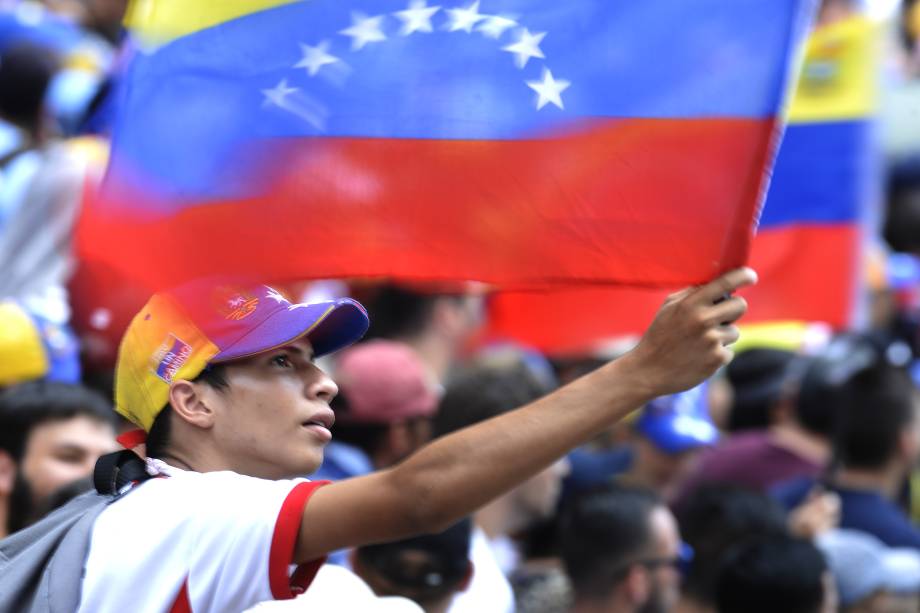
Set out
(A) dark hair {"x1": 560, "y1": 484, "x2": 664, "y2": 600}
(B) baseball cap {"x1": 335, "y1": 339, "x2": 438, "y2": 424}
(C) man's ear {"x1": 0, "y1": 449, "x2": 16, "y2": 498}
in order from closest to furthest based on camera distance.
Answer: (C) man's ear {"x1": 0, "y1": 449, "x2": 16, "y2": 498}
(A) dark hair {"x1": 560, "y1": 484, "x2": 664, "y2": 600}
(B) baseball cap {"x1": 335, "y1": 339, "x2": 438, "y2": 424}

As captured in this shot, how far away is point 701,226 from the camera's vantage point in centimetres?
357

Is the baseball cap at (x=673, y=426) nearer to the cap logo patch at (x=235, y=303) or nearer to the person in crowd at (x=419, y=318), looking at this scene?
Result: the person in crowd at (x=419, y=318)

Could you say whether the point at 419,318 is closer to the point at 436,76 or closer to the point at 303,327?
the point at 436,76

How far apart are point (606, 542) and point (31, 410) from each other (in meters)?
2.04

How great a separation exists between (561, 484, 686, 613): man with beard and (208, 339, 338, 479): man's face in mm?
2451

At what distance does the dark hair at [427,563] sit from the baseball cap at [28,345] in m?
1.55

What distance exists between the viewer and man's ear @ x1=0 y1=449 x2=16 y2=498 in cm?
527

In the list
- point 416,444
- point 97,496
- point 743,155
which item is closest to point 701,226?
point 743,155

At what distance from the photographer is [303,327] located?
3.45 m

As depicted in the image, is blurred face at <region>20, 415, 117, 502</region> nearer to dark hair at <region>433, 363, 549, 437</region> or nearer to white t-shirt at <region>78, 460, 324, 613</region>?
dark hair at <region>433, 363, 549, 437</region>

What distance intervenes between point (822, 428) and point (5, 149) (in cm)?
389

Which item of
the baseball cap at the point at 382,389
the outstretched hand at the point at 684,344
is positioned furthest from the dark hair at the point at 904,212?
the outstretched hand at the point at 684,344

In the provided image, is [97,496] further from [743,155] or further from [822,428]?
[822,428]

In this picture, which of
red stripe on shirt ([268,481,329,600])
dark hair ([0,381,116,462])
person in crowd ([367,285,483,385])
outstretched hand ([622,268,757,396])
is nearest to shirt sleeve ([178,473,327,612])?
red stripe on shirt ([268,481,329,600])
